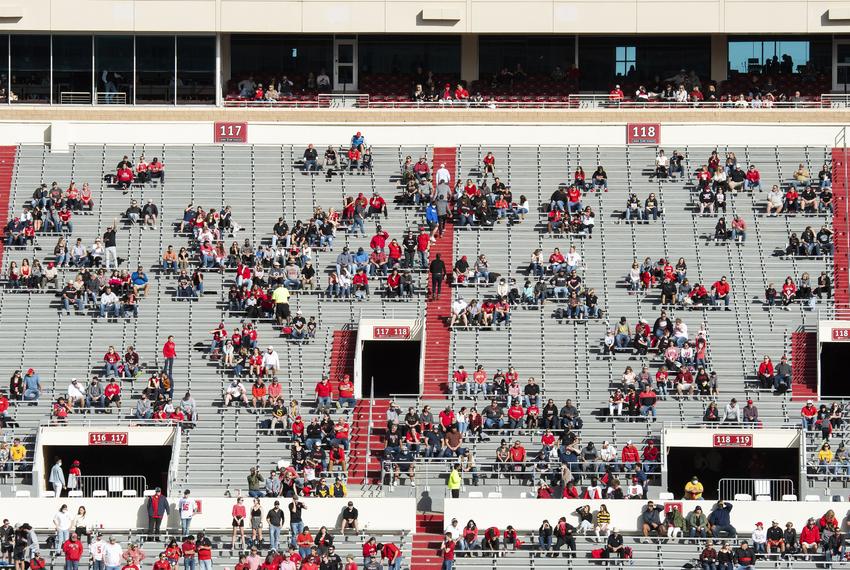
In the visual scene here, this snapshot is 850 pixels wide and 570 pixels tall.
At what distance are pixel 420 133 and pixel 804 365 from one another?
1601 centimetres

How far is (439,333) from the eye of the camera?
184 ft

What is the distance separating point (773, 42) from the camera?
222 feet

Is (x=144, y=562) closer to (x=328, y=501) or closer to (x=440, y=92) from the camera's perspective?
(x=328, y=501)

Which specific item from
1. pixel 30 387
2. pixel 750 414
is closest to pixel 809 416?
pixel 750 414

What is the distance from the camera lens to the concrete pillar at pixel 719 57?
223 ft

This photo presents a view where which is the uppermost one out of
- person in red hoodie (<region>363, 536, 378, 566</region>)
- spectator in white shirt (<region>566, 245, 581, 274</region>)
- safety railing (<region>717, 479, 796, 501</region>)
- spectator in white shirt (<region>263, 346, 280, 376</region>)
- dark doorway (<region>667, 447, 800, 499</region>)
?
spectator in white shirt (<region>566, 245, 581, 274</region>)

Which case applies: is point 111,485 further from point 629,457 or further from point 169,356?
point 629,457

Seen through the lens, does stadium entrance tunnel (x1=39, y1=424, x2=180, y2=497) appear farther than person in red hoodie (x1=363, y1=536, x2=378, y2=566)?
Yes

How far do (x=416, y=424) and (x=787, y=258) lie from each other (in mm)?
13493

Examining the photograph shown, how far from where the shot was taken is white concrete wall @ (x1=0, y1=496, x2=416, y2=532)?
157 ft

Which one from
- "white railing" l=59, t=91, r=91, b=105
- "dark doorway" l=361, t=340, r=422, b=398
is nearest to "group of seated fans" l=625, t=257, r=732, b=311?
"dark doorway" l=361, t=340, r=422, b=398

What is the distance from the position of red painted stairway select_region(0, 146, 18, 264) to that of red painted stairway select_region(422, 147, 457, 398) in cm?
1234

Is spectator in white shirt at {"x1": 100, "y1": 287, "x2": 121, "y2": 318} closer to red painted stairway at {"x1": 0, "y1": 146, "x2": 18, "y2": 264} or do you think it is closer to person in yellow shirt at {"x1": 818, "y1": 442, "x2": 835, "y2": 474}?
red painted stairway at {"x1": 0, "y1": 146, "x2": 18, "y2": 264}

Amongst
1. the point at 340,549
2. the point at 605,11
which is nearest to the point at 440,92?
the point at 605,11
